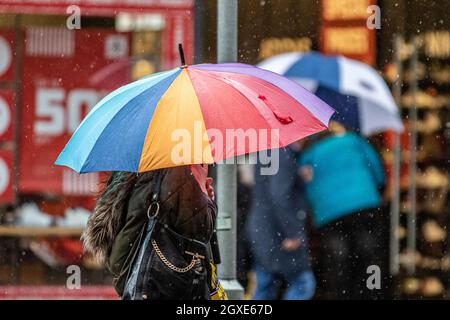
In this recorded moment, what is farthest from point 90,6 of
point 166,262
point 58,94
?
point 166,262

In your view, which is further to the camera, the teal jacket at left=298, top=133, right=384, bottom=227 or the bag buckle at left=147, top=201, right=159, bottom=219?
the teal jacket at left=298, top=133, right=384, bottom=227

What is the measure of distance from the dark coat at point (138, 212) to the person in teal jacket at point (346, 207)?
453cm

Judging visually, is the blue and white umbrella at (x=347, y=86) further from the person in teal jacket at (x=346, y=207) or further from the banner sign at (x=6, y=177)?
the banner sign at (x=6, y=177)

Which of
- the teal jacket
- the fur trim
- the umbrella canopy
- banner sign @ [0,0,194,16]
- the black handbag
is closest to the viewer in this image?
the umbrella canopy

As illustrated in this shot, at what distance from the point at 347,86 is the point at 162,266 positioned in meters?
4.67

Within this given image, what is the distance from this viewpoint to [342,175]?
31.0 ft

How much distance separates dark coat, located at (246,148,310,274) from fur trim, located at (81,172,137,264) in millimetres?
3899

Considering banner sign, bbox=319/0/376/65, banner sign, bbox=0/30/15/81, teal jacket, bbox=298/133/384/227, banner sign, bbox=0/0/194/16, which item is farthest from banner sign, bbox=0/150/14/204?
banner sign, bbox=319/0/376/65

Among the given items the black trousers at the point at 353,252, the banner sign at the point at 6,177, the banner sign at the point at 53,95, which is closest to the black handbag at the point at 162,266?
the banner sign at the point at 53,95

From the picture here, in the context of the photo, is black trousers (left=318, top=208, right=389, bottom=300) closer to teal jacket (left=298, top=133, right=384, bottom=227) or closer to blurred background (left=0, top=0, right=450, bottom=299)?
teal jacket (left=298, top=133, right=384, bottom=227)

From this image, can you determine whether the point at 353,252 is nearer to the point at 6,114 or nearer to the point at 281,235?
the point at 281,235

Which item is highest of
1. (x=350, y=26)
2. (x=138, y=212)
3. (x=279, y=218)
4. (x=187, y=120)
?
(x=350, y=26)

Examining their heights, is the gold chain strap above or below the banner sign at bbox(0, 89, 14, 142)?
below

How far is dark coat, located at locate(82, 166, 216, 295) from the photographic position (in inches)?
190
